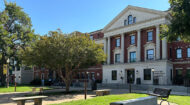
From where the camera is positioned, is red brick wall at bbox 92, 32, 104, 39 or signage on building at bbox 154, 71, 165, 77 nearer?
signage on building at bbox 154, 71, 165, 77

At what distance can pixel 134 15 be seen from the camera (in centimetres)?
3488

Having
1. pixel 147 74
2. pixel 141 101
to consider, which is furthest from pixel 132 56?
pixel 141 101

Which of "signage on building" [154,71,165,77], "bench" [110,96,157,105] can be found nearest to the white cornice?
"signage on building" [154,71,165,77]

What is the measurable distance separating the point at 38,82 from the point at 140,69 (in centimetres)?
2586

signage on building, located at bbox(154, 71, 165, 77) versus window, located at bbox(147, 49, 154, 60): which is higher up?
window, located at bbox(147, 49, 154, 60)

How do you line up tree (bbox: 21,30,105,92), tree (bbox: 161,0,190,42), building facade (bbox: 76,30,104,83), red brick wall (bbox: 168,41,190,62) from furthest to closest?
building facade (bbox: 76,30,104,83) < red brick wall (bbox: 168,41,190,62) < tree (bbox: 21,30,105,92) < tree (bbox: 161,0,190,42)

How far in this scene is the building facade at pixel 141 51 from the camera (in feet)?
98.9

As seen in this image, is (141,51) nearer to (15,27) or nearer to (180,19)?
(15,27)

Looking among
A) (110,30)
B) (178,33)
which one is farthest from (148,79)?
(178,33)

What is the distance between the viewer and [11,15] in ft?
115

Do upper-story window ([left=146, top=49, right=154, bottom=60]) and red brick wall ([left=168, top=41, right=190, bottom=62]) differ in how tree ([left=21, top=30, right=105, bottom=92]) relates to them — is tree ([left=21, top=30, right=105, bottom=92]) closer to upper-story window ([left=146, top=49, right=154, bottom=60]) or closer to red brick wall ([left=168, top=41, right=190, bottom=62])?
upper-story window ([left=146, top=49, right=154, bottom=60])

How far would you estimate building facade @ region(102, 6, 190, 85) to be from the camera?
30145mm

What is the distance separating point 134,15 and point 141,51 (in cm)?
662

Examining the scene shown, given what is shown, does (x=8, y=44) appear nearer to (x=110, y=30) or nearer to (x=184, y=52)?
(x=110, y=30)
